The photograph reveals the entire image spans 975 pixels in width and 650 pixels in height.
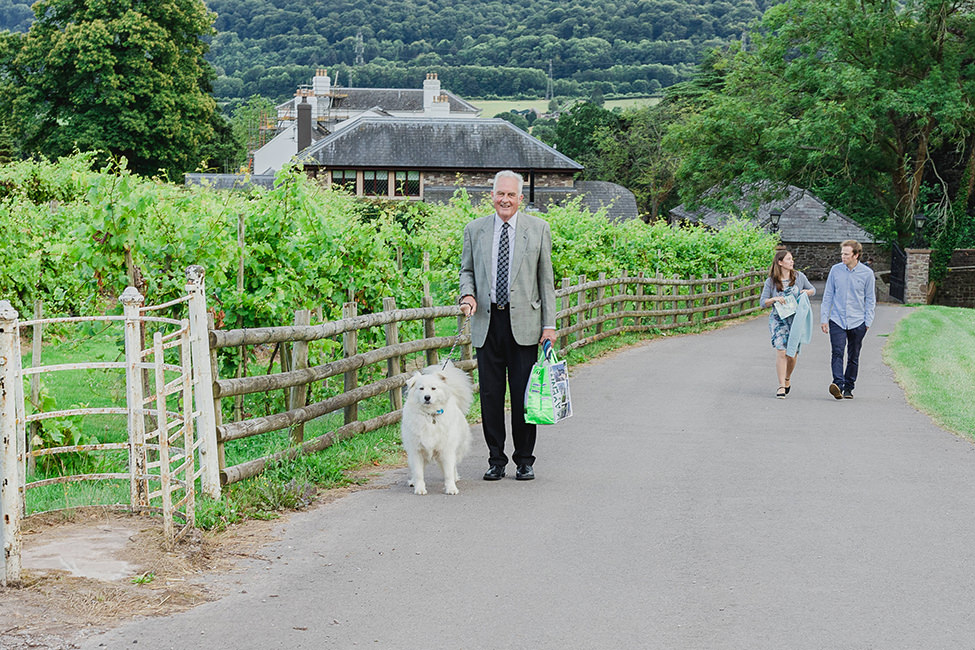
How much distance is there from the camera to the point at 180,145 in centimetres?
5103

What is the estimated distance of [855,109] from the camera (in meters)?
40.0

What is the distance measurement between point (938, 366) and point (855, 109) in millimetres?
24739

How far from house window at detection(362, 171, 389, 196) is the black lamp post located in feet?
93.5

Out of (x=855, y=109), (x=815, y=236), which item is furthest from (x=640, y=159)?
(x=855, y=109)

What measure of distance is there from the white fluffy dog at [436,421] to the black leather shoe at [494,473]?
43cm

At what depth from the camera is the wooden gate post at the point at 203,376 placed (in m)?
6.87

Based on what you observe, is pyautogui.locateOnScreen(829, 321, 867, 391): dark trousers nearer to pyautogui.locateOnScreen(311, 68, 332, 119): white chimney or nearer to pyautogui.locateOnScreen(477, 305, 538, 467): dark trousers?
pyautogui.locateOnScreen(477, 305, 538, 467): dark trousers

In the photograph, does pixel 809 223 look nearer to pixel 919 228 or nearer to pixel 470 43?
pixel 919 228

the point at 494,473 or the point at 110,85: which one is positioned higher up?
the point at 110,85

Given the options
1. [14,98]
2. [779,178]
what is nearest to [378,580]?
[779,178]

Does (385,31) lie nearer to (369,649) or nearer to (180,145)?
(180,145)

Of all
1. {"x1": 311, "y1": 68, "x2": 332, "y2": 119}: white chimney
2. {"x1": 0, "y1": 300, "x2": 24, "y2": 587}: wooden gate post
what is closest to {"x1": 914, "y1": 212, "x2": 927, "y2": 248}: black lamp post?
{"x1": 0, "y1": 300, "x2": 24, "y2": 587}: wooden gate post

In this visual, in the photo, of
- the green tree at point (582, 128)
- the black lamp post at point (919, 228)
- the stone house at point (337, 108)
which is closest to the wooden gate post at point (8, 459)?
the black lamp post at point (919, 228)

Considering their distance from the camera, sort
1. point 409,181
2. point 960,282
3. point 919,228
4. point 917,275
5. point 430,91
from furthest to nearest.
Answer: point 430,91
point 409,181
point 960,282
point 919,228
point 917,275
